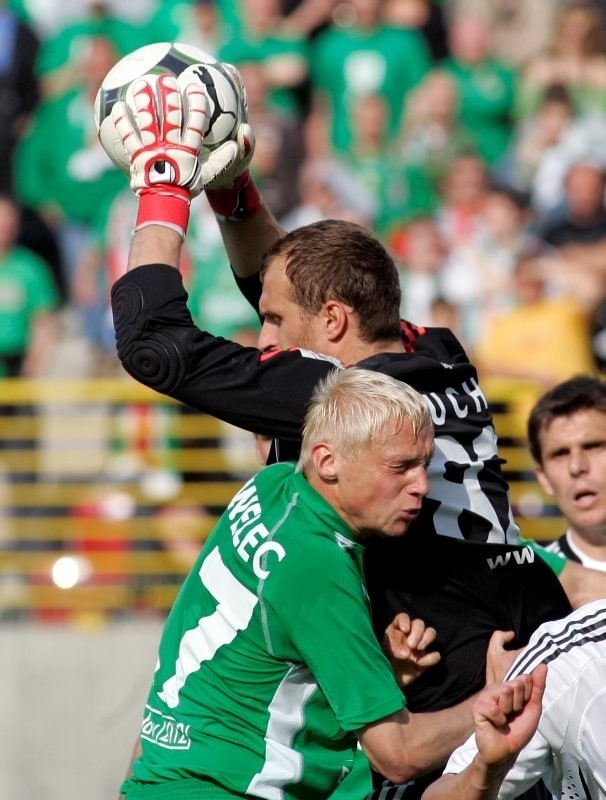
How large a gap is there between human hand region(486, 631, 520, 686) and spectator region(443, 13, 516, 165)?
677 cm

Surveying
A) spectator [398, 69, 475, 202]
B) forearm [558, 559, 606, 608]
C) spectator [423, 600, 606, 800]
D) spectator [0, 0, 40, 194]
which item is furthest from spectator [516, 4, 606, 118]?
spectator [423, 600, 606, 800]

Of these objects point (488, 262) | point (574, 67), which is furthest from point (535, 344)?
point (574, 67)

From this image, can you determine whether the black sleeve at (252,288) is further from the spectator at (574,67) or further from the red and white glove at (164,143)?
the spectator at (574,67)

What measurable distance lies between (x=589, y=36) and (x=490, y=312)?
2497 millimetres

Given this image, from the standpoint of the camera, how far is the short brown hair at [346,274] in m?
3.48

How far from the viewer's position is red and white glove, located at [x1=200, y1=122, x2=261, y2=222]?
3.63 metres

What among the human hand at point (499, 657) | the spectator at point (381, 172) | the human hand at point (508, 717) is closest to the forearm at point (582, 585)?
the human hand at point (499, 657)

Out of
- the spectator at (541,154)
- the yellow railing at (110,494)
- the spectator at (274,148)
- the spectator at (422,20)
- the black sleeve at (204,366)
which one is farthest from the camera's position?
the spectator at (422,20)

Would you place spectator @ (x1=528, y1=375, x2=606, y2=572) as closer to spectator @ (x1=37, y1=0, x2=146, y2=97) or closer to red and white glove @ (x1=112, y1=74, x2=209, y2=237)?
red and white glove @ (x1=112, y1=74, x2=209, y2=237)

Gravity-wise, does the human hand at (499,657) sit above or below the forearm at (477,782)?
above

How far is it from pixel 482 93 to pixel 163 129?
22.2 ft

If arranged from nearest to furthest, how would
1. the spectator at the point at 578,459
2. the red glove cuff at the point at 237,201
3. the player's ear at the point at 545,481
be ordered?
1. the red glove cuff at the point at 237,201
2. the spectator at the point at 578,459
3. the player's ear at the point at 545,481

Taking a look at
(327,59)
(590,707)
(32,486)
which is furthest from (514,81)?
(590,707)

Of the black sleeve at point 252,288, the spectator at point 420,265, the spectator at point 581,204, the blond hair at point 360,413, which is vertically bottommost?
the blond hair at point 360,413
